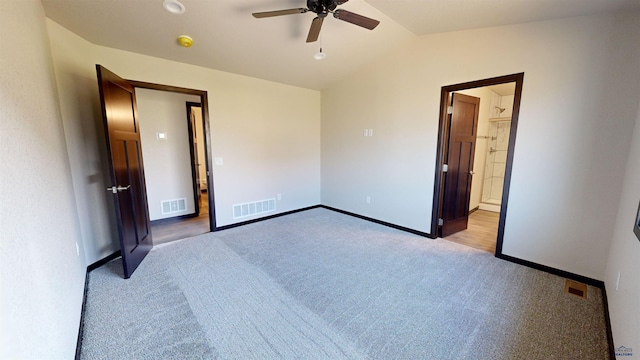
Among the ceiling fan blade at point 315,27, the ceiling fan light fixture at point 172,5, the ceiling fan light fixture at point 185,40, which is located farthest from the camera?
the ceiling fan light fixture at point 185,40

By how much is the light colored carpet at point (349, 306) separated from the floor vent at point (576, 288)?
68 mm

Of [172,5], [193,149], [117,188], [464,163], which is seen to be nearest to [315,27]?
[172,5]

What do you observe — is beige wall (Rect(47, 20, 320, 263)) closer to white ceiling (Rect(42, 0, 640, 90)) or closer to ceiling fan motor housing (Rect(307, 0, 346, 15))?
white ceiling (Rect(42, 0, 640, 90))

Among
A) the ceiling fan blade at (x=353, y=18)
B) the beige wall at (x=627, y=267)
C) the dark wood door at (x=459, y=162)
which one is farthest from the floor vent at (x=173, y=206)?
the beige wall at (x=627, y=267)

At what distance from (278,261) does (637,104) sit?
3.66m

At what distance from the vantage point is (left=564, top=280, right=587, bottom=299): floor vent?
7.32 feet

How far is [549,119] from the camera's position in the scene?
98.5 inches

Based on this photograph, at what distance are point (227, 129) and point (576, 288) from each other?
452 centimetres

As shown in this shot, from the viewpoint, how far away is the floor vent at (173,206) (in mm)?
4344

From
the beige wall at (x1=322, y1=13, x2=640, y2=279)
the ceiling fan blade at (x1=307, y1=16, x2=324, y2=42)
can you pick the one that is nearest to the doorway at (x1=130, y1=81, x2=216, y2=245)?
the ceiling fan blade at (x1=307, y1=16, x2=324, y2=42)

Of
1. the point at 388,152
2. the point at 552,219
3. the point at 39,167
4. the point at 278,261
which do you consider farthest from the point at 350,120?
the point at 39,167

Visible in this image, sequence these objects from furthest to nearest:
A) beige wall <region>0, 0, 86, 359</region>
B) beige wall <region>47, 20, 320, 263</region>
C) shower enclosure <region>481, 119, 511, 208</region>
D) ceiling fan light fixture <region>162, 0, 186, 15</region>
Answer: shower enclosure <region>481, 119, 511, 208</region> < beige wall <region>47, 20, 320, 263</region> < ceiling fan light fixture <region>162, 0, 186, 15</region> < beige wall <region>0, 0, 86, 359</region>

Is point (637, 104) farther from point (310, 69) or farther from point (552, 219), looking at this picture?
point (310, 69)

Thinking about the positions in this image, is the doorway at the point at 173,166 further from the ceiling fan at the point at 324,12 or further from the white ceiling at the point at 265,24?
the ceiling fan at the point at 324,12
